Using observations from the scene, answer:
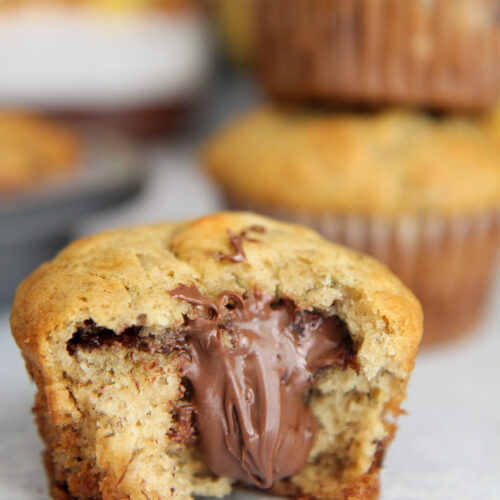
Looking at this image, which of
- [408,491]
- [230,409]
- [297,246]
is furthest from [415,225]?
[230,409]

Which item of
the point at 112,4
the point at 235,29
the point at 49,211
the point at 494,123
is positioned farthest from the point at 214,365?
the point at 235,29

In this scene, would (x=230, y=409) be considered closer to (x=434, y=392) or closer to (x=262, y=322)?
(x=262, y=322)

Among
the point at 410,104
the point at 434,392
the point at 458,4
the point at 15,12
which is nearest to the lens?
the point at 434,392

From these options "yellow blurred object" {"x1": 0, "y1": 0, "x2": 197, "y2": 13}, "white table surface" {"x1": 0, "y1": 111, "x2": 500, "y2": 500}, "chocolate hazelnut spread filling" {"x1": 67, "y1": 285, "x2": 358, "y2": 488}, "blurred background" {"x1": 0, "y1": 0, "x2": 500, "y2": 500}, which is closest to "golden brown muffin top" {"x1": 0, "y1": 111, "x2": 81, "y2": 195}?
"blurred background" {"x1": 0, "y1": 0, "x2": 500, "y2": 500}

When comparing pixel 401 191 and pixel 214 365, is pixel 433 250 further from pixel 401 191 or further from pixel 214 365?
pixel 214 365

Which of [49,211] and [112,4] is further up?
[112,4]

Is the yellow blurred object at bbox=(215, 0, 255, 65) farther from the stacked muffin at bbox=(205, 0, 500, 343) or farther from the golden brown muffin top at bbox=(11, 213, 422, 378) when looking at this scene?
the golden brown muffin top at bbox=(11, 213, 422, 378)
